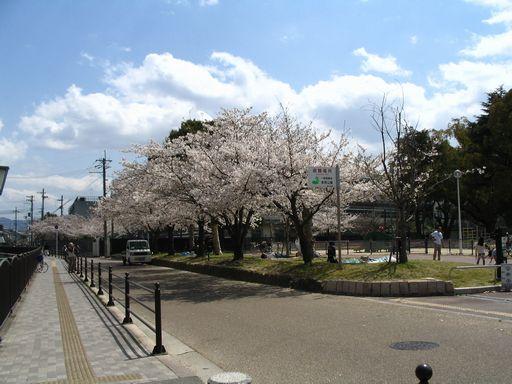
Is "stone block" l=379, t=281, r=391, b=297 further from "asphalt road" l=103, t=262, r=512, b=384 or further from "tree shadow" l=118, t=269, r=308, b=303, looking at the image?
"tree shadow" l=118, t=269, r=308, b=303

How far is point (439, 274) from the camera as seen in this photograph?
14.7 meters

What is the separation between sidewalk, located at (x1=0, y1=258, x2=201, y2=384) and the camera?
20.7 feet

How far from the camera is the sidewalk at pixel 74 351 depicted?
630cm

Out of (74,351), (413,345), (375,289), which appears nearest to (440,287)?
(375,289)

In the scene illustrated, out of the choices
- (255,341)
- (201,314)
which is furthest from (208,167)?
(255,341)

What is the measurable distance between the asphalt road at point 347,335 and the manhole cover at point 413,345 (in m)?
0.13

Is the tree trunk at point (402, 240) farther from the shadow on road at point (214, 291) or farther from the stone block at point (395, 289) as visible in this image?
the shadow on road at point (214, 291)

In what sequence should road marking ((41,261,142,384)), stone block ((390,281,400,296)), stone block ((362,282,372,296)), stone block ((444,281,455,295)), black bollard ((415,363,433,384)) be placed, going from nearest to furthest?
black bollard ((415,363,433,384)), road marking ((41,261,142,384)), stone block ((444,281,455,295)), stone block ((390,281,400,296)), stone block ((362,282,372,296))

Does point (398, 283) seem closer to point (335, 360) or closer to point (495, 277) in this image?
point (495, 277)

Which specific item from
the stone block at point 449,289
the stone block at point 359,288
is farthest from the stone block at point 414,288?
the stone block at point 359,288

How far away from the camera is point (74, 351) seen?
774 cm

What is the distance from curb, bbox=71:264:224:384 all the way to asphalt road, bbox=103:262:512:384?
233mm

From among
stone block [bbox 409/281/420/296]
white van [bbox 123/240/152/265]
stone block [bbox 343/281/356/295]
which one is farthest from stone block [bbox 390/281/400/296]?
white van [bbox 123/240/152/265]

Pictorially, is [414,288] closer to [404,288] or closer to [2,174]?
[404,288]
